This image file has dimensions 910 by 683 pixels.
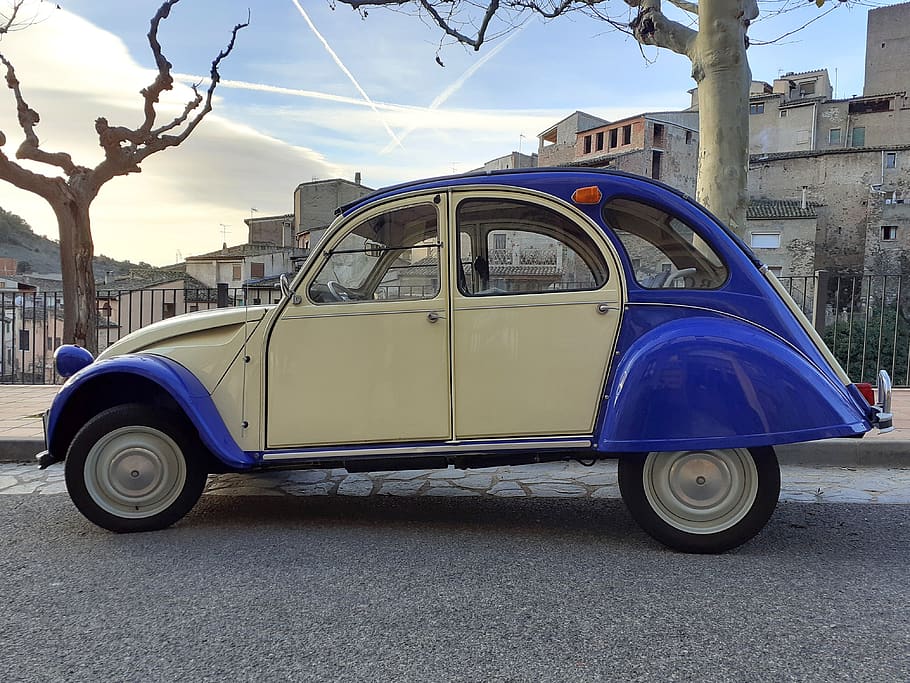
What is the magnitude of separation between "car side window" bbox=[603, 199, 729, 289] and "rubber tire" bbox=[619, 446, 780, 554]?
3.16ft

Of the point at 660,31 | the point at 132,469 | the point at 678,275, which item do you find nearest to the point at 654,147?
the point at 660,31

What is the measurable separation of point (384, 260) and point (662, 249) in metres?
1.63

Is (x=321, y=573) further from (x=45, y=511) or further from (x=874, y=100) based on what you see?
(x=874, y=100)

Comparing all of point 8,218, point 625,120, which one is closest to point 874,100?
point 625,120

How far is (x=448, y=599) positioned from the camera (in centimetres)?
293

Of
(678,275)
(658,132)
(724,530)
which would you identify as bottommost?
(724,530)

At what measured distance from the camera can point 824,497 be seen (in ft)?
15.0

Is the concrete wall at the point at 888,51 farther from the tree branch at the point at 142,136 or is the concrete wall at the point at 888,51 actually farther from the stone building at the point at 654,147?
the tree branch at the point at 142,136

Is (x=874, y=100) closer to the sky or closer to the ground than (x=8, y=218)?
closer to the sky

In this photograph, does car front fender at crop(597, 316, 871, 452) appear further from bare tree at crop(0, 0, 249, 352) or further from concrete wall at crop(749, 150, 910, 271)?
concrete wall at crop(749, 150, 910, 271)

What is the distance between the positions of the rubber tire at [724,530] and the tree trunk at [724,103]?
3.59 meters

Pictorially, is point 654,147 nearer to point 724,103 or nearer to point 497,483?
point 724,103

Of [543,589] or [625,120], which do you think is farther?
[625,120]

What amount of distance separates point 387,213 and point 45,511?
299 cm
